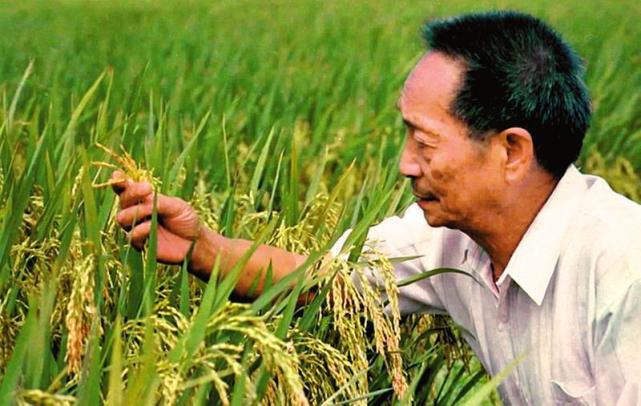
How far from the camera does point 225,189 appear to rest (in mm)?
3479

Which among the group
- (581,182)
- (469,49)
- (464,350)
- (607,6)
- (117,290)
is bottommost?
(607,6)

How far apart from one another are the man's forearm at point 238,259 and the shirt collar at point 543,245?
37 centimetres

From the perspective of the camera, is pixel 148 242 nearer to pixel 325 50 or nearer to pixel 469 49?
pixel 469 49

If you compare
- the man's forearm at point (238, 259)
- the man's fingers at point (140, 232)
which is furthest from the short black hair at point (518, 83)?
the man's fingers at point (140, 232)

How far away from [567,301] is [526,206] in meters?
0.16

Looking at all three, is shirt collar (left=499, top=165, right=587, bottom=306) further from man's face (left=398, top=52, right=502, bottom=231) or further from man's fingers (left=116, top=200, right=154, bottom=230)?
man's fingers (left=116, top=200, right=154, bottom=230)

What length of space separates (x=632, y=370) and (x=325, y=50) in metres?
4.80

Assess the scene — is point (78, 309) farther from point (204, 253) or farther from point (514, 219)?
point (514, 219)

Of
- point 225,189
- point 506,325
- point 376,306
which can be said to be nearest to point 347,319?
point 376,306

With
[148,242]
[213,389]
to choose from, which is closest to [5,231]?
[148,242]

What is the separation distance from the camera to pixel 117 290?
87.8 inches

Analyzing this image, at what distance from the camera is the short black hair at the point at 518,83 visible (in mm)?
2260

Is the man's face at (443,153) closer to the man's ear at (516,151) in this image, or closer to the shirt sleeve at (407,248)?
the man's ear at (516,151)

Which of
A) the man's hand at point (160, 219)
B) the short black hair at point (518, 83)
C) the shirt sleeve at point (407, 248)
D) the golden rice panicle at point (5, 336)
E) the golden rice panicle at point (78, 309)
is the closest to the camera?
the golden rice panicle at point (78, 309)
